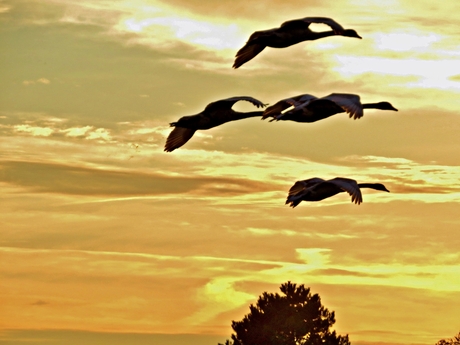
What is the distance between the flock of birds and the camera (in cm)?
2628

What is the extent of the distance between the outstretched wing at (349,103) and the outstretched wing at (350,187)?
6.91 feet

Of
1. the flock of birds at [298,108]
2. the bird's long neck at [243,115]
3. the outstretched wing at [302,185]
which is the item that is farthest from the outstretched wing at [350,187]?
the bird's long neck at [243,115]

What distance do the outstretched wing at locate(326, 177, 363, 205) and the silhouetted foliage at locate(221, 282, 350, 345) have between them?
54.7 m

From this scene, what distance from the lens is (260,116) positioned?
3177 cm

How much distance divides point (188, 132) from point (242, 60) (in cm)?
409

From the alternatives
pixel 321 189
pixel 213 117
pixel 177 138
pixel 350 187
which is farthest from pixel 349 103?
pixel 177 138

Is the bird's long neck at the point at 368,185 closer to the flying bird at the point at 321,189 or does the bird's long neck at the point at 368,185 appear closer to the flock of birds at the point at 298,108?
the flock of birds at the point at 298,108

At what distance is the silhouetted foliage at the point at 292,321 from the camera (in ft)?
267

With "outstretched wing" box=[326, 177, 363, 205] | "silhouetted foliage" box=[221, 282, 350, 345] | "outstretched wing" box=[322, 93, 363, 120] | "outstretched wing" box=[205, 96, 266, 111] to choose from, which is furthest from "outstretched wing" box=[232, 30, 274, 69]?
"silhouetted foliage" box=[221, 282, 350, 345]

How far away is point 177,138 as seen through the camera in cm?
3244

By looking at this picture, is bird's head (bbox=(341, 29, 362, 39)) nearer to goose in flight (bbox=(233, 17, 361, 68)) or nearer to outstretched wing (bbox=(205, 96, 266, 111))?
goose in flight (bbox=(233, 17, 361, 68))

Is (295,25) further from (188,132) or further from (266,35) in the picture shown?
(188,132)

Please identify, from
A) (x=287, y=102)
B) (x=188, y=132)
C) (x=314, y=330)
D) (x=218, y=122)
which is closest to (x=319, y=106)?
(x=287, y=102)

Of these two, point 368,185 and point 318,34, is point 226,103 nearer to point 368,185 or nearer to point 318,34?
point 318,34
